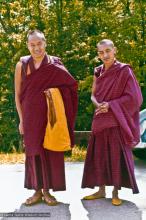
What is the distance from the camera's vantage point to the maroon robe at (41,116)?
5.31 metres

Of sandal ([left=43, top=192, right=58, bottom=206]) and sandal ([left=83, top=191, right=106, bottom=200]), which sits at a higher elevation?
sandal ([left=43, top=192, right=58, bottom=206])

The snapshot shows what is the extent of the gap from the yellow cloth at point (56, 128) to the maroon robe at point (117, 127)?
37cm

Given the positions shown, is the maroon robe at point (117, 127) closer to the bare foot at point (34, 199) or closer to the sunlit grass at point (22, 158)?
the bare foot at point (34, 199)

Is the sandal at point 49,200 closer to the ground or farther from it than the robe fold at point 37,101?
closer to the ground

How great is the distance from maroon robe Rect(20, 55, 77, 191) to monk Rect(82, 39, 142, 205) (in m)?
0.32

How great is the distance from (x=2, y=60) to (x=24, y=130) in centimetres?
1610

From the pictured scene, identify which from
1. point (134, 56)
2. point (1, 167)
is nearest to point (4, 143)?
point (134, 56)

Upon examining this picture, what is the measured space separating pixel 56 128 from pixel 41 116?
19 centimetres

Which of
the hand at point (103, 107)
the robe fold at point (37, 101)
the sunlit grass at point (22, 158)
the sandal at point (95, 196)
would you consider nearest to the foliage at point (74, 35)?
the sunlit grass at point (22, 158)

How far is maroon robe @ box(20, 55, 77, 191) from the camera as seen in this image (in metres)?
5.31

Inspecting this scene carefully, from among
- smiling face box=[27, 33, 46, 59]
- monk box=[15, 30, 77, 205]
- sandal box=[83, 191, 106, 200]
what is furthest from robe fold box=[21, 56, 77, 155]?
sandal box=[83, 191, 106, 200]

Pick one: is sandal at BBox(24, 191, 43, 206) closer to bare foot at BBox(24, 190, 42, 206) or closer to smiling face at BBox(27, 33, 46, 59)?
bare foot at BBox(24, 190, 42, 206)

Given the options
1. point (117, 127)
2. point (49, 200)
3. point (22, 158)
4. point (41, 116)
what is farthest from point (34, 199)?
point (22, 158)

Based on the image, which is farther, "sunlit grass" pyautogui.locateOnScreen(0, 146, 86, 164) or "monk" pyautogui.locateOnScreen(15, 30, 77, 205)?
"sunlit grass" pyautogui.locateOnScreen(0, 146, 86, 164)
